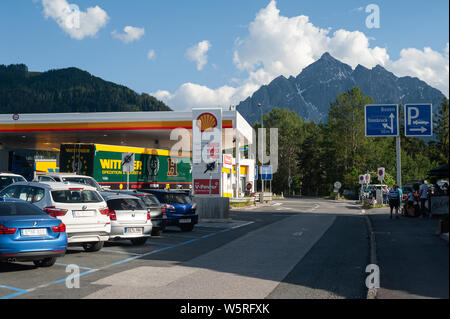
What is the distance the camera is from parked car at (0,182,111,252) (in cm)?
1122

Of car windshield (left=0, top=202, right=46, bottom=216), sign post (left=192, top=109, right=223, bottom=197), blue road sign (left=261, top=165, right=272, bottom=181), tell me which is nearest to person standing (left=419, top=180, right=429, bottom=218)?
sign post (left=192, top=109, right=223, bottom=197)

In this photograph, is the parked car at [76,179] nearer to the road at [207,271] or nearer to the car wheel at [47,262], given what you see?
the road at [207,271]

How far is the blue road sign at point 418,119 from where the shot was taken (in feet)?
76.1

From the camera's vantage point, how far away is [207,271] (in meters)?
9.46

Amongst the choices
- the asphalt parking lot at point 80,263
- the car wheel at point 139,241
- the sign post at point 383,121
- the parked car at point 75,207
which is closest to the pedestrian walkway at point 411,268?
the asphalt parking lot at point 80,263

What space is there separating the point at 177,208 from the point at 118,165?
11.0m

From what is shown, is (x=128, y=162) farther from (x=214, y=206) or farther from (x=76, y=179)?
(x=76, y=179)

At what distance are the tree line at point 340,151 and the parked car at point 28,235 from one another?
5039cm

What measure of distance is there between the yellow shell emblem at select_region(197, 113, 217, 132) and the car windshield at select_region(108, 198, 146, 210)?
12256 mm

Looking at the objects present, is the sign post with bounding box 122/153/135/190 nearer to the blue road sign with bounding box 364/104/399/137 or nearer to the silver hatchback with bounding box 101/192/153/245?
the silver hatchback with bounding box 101/192/153/245

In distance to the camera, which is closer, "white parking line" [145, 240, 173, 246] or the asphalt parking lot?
the asphalt parking lot

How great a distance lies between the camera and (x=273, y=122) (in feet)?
328

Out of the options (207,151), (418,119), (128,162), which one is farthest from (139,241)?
(418,119)

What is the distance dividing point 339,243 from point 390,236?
179 centimetres
